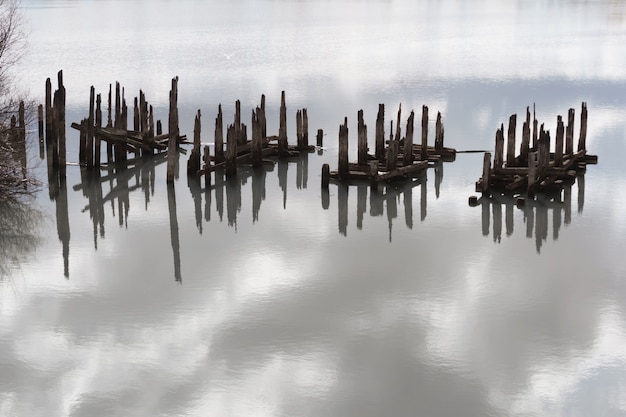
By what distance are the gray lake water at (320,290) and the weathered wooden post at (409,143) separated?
65 cm

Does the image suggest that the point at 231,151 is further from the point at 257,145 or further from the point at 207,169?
the point at 257,145

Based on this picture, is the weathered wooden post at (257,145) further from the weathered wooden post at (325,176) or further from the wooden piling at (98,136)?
the wooden piling at (98,136)

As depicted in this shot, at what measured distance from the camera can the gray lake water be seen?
14.9 m

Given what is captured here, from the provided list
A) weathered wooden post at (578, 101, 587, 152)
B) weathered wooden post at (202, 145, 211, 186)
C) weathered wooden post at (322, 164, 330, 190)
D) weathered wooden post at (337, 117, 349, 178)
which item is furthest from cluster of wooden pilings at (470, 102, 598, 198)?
weathered wooden post at (202, 145, 211, 186)

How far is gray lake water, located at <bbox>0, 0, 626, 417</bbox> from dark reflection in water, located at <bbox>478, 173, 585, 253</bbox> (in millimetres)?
67

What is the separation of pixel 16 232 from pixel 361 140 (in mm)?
9210

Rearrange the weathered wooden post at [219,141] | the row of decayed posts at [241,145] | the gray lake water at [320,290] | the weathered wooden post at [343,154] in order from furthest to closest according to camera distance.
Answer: the weathered wooden post at [219,141] < the row of decayed posts at [241,145] < the weathered wooden post at [343,154] < the gray lake water at [320,290]

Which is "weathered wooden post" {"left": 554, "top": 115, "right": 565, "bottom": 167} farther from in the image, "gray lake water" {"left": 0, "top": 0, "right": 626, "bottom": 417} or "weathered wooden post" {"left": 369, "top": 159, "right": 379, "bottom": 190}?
"weathered wooden post" {"left": 369, "top": 159, "right": 379, "bottom": 190}

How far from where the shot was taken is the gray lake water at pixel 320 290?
1492cm

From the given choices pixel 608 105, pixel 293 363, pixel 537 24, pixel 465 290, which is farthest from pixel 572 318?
pixel 537 24

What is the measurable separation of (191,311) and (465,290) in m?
5.16

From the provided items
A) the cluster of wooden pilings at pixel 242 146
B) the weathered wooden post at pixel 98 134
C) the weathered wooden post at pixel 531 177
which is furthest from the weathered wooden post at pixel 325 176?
the weathered wooden post at pixel 98 134

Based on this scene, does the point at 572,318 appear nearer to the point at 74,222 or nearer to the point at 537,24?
the point at 74,222

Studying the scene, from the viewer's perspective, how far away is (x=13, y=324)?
17.7 metres
